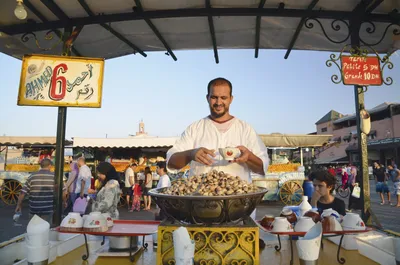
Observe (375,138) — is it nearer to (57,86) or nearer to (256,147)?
(256,147)

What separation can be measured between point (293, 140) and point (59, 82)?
9363mm

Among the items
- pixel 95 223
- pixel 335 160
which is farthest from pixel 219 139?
pixel 335 160

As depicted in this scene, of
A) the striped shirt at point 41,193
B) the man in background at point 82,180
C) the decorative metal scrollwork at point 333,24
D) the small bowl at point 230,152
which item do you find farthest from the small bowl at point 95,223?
the man in background at point 82,180

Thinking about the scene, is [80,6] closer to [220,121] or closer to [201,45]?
[201,45]

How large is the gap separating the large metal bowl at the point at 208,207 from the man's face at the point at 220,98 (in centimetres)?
87

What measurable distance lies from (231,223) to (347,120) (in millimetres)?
45724

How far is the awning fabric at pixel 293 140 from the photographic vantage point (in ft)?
36.1

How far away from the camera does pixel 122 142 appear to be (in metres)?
10.9

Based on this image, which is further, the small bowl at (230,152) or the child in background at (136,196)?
the child in background at (136,196)

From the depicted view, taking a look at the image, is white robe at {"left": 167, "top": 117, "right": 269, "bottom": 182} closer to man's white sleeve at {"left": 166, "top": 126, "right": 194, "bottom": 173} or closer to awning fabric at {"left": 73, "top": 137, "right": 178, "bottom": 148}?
man's white sleeve at {"left": 166, "top": 126, "right": 194, "bottom": 173}

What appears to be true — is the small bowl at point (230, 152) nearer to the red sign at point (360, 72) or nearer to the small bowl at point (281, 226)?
the small bowl at point (281, 226)

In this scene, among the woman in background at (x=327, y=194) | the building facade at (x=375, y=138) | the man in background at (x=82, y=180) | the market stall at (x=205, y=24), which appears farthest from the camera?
the building facade at (x=375, y=138)

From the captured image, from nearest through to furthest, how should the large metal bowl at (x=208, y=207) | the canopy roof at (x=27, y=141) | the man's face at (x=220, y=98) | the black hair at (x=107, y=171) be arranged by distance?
the large metal bowl at (x=208, y=207) → the man's face at (x=220, y=98) → the black hair at (x=107, y=171) → the canopy roof at (x=27, y=141)

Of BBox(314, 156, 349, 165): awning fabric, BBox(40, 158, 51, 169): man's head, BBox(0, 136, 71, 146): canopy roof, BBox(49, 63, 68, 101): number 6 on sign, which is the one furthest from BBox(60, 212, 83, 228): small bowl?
BBox(314, 156, 349, 165): awning fabric
